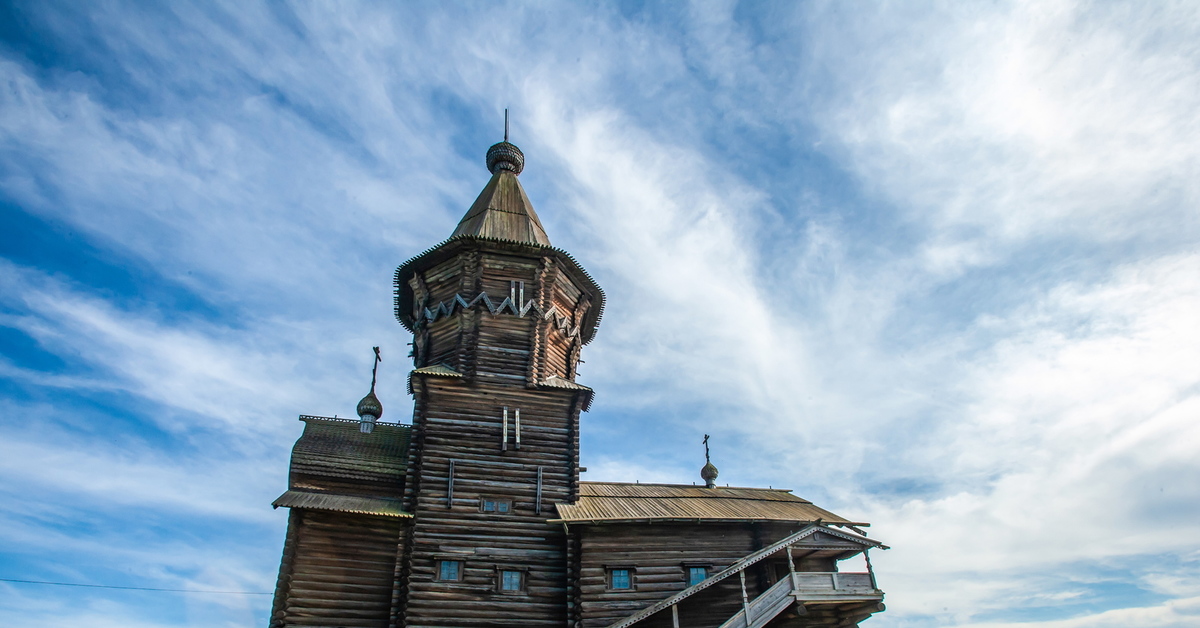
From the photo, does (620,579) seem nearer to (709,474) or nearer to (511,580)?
(511,580)

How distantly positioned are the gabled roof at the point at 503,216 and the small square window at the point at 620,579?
12404mm

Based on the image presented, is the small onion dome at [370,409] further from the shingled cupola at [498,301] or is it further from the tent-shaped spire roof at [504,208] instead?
the tent-shaped spire roof at [504,208]

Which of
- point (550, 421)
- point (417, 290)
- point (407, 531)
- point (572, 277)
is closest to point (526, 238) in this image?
point (572, 277)

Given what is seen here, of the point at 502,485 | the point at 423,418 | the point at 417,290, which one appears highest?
the point at 417,290

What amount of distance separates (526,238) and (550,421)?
25.1 ft

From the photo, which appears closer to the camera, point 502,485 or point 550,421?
point 502,485

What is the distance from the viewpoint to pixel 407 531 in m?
21.0

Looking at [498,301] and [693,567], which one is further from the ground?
[498,301]

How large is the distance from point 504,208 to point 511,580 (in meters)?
15.2

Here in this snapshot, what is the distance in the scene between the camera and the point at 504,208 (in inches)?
1134

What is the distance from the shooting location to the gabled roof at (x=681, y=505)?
839 inches

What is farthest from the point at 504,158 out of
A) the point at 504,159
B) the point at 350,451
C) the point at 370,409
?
the point at 350,451

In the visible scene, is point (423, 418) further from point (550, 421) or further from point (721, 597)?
point (721, 597)

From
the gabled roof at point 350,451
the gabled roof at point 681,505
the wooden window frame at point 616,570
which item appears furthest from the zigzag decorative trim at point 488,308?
the wooden window frame at point 616,570
